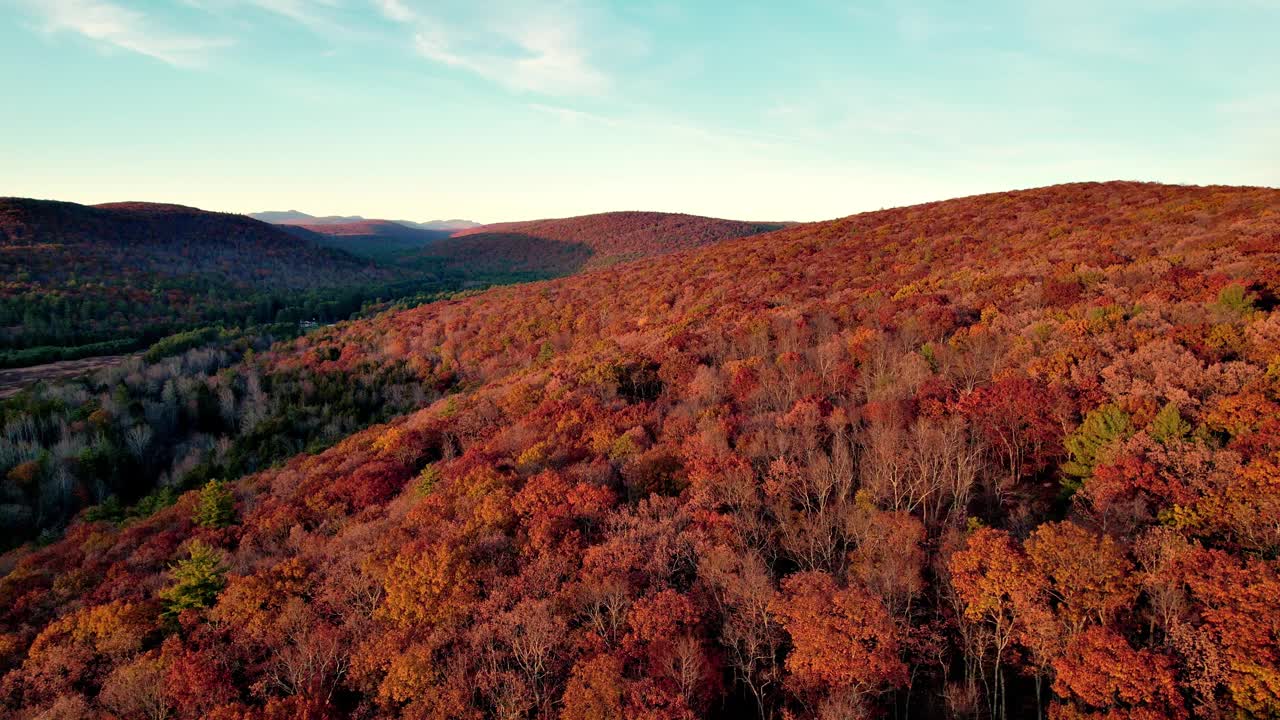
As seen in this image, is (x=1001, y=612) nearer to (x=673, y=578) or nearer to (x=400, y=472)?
(x=673, y=578)

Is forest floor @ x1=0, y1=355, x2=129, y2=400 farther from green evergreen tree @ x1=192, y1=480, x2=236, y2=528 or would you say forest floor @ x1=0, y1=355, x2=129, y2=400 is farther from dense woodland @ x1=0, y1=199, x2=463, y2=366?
green evergreen tree @ x1=192, y1=480, x2=236, y2=528

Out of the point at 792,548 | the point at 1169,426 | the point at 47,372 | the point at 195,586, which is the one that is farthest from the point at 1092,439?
the point at 47,372

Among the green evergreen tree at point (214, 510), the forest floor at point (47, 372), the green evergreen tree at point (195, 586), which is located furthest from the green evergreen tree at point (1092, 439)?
the forest floor at point (47, 372)

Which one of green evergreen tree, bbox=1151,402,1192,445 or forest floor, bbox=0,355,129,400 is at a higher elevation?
green evergreen tree, bbox=1151,402,1192,445

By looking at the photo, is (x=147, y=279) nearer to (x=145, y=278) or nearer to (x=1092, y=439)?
(x=145, y=278)

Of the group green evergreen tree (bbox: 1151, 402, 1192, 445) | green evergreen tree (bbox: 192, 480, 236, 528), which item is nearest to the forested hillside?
green evergreen tree (bbox: 192, 480, 236, 528)

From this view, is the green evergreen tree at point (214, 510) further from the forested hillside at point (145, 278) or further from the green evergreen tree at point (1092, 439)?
the forested hillside at point (145, 278)
